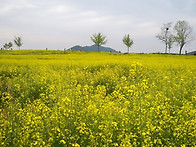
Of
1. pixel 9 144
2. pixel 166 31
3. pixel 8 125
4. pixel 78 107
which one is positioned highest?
pixel 166 31

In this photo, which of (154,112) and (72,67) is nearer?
(154,112)

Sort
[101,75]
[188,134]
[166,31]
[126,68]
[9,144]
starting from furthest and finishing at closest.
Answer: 1. [166,31]
2. [126,68]
3. [101,75]
4. [9,144]
5. [188,134]

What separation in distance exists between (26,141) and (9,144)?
61cm

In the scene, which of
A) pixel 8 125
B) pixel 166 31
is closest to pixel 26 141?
pixel 8 125

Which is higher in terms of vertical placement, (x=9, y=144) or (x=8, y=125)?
(x=8, y=125)

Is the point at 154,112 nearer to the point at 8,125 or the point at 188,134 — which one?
the point at 188,134

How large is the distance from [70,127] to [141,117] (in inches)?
70.2

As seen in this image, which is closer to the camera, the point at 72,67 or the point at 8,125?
the point at 8,125

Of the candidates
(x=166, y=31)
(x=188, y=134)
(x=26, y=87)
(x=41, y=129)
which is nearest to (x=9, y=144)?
(x=41, y=129)

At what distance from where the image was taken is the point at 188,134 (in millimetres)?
5203

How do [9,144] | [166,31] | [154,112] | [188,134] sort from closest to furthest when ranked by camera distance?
[188,134], [9,144], [154,112], [166,31]

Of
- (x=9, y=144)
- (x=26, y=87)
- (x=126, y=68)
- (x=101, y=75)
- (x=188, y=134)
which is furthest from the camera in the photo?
(x=126, y=68)

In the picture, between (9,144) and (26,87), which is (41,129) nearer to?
(9,144)

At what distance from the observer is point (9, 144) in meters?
5.66
